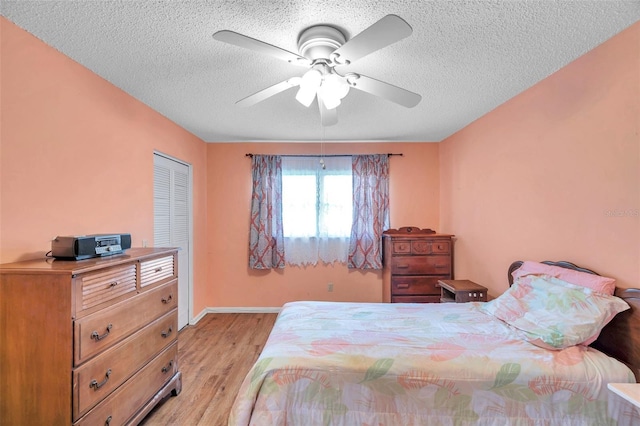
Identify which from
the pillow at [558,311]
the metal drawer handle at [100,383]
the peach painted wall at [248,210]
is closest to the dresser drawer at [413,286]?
the peach painted wall at [248,210]

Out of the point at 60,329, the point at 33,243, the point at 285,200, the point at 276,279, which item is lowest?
the point at 276,279

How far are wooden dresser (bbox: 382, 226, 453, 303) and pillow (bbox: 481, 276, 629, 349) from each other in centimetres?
146

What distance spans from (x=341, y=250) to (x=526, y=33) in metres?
3.02

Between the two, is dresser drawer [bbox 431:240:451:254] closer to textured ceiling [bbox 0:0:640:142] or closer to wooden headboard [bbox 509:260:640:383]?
textured ceiling [bbox 0:0:640:142]

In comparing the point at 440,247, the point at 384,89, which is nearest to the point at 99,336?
the point at 384,89

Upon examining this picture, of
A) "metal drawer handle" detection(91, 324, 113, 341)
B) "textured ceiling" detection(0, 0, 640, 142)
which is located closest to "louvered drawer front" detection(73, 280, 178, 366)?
"metal drawer handle" detection(91, 324, 113, 341)

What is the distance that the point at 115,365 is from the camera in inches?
63.5

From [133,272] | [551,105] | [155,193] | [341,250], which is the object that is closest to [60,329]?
[133,272]

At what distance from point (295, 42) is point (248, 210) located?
107 inches

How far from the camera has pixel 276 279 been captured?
409 cm

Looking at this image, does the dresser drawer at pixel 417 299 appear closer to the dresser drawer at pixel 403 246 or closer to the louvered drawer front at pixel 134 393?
the dresser drawer at pixel 403 246

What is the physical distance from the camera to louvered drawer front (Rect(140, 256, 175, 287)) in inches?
72.7

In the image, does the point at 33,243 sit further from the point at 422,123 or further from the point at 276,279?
the point at 422,123

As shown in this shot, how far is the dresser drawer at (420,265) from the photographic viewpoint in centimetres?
351
